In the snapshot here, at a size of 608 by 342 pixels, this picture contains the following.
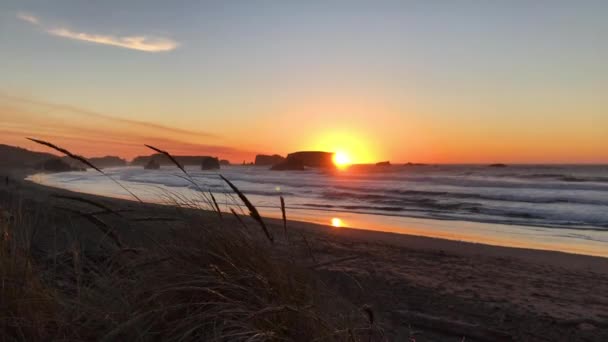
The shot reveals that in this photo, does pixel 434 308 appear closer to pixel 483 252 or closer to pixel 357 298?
pixel 357 298

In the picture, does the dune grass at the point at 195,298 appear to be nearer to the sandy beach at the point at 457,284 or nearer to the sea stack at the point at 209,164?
the sandy beach at the point at 457,284

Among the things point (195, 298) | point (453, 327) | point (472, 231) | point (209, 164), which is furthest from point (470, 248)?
point (209, 164)

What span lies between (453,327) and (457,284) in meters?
2.14

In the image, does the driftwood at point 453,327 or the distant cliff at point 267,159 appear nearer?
the driftwood at point 453,327

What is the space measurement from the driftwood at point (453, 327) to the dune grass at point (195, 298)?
2650 mm

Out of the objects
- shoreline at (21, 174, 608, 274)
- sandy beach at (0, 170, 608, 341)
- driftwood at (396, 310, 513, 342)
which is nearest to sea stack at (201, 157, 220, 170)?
shoreline at (21, 174, 608, 274)

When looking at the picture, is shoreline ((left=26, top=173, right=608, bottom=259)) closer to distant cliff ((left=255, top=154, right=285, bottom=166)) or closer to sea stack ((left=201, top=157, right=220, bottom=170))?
sea stack ((left=201, top=157, right=220, bottom=170))

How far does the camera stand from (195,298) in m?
2.52

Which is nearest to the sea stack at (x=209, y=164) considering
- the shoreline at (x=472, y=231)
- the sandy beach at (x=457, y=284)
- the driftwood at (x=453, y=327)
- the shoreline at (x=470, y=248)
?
the shoreline at (x=472, y=231)

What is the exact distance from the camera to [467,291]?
6824mm

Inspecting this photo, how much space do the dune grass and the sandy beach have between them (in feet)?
0.77

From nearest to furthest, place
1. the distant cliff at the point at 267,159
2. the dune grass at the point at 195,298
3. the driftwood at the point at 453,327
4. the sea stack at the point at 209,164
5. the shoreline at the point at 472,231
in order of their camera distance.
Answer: the dune grass at the point at 195,298
the driftwood at the point at 453,327
the shoreline at the point at 472,231
the sea stack at the point at 209,164
the distant cliff at the point at 267,159

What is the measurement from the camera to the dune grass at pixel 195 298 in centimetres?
228

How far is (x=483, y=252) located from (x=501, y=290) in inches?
142
